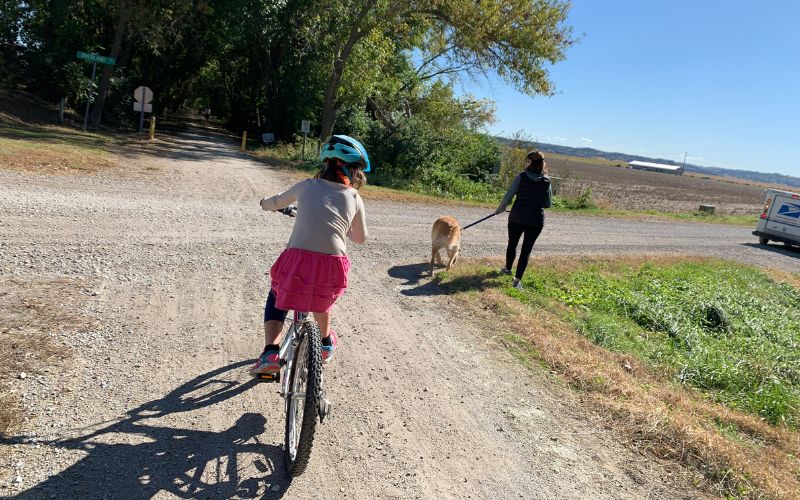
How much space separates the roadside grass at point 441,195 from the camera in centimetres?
1742

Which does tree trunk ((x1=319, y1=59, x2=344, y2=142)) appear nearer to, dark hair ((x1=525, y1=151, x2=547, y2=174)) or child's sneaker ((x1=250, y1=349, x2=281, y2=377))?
dark hair ((x1=525, y1=151, x2=547, y2=174))

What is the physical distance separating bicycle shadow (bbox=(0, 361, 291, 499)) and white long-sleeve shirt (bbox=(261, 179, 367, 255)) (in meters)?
1.39

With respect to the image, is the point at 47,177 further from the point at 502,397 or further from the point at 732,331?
the point at 732,331

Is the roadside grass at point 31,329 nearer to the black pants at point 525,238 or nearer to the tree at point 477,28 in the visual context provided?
the black pants at point 525,238

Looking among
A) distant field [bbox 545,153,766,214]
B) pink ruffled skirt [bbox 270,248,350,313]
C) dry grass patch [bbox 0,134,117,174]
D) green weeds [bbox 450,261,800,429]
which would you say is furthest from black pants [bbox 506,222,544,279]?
distant field [bbox 545,153,766,214]

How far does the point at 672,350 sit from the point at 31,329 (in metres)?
7.64

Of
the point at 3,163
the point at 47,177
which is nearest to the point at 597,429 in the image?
the point at 47,177

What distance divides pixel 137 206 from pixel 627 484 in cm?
909

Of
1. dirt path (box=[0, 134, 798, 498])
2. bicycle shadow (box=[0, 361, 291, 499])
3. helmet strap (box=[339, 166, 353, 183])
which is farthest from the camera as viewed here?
helmet strap (box=[339, 166, 353, 183])

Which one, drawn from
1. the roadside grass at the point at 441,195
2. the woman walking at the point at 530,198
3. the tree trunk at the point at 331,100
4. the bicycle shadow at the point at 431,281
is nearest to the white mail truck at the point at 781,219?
the roadside grass at the point at 441,195

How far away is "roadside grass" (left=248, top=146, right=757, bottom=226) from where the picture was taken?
1742 centimetres

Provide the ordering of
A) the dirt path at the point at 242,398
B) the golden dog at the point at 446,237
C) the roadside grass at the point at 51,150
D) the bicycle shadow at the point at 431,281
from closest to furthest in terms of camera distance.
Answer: the dirt path at the point at 242,398 → the bicycle shadow at the point at 431,281 → the golden dog at the point at 446,237 → the roadside grass at the point at 51,150

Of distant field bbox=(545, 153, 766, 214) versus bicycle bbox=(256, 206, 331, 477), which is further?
distant field bbox=(545, 153, 766, 214)

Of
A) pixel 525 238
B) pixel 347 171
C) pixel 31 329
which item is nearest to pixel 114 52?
pixel 525 238
